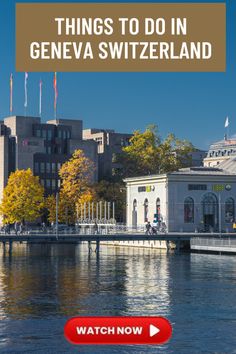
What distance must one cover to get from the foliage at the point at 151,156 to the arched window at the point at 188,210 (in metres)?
35.9

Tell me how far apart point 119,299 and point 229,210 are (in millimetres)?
80002

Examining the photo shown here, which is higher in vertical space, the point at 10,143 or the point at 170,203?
the point at 10,143

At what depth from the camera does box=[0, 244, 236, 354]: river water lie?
136 feet

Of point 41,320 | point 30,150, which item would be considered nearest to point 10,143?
point 30,150

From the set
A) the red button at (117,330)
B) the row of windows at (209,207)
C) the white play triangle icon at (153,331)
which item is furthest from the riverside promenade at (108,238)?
the white play triangle icon at (153,331)

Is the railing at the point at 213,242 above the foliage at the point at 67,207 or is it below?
below

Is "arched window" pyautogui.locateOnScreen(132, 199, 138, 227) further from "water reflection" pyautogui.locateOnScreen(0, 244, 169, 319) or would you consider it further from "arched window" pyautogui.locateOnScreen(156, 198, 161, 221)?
"water reflection" pyautogui.locateOnScreen(0, 244, 169, 319)

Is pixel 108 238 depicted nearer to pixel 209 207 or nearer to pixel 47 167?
pixel 209 207

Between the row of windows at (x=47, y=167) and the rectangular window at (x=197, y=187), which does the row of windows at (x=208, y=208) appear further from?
the row of windows at (x=47, y=167)

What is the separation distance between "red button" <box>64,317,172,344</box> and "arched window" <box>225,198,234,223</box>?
108 meters

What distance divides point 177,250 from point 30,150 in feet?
278

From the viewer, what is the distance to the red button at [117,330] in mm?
27094

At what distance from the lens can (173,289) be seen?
64.8 metres

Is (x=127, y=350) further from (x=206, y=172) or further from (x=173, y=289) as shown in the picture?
(x=206, y=172)
